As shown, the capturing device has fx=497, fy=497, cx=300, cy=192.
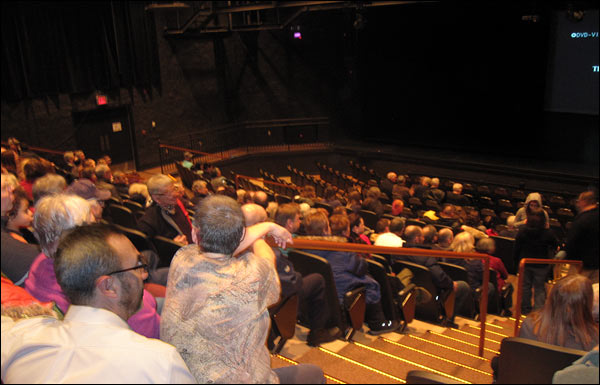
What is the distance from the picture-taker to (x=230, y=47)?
1581cm

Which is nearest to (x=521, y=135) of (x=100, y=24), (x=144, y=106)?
(x=144, y=106)

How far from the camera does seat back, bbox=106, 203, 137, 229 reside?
17.4 feet

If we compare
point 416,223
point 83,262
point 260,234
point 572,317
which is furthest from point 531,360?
point 416,223

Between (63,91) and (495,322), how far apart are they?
11.7 meters

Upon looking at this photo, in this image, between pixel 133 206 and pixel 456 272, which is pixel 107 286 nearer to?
pixel 456 272

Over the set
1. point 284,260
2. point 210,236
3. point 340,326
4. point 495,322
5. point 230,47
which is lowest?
point 495,322

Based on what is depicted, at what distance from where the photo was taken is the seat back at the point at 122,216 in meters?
5.31

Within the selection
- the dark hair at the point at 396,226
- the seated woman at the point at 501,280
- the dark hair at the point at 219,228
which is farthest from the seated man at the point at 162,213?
the seated woman at the point at 501,280

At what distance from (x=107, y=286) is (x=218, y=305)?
0.45m

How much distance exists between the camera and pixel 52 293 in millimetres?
2180

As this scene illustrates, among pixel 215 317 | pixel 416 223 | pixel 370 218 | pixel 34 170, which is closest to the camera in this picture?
pixel 215 317

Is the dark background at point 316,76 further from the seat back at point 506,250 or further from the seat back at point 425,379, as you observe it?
the seat back at point 425,379

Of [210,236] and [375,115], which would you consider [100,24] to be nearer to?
[375,115]

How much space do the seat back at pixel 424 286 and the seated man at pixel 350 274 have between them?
637 mm
